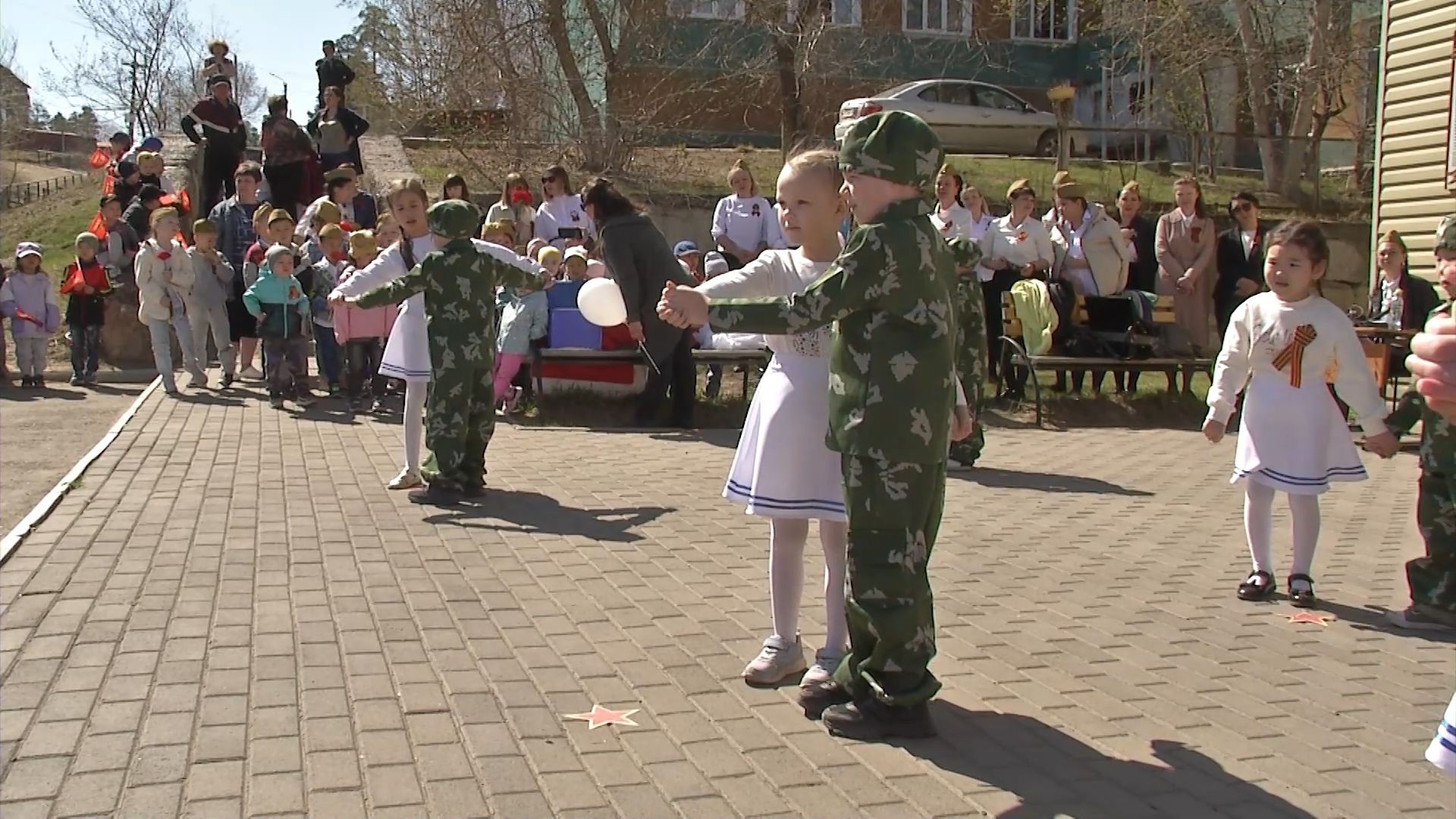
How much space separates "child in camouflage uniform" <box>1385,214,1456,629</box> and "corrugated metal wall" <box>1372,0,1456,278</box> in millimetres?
9159

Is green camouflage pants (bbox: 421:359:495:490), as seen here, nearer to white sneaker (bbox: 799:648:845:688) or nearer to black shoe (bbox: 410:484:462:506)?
black shoe (bbox: 410:484:462:506)

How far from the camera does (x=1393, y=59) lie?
52.0 ft

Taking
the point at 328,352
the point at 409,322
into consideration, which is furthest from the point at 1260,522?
the point at 328,352

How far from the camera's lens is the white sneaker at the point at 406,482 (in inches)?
357

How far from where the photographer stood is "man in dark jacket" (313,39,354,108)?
18656mm

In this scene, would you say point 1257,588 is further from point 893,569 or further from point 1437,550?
point 893,569

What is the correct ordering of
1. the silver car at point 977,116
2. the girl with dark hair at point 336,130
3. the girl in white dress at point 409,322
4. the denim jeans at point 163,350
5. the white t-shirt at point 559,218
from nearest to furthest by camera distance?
1. the girl in white dress at point 409,322
2. the denim jeans at point 163,350
3. the white t-shirt at point 559,218
4. the girl with dark hair at point 336,130
5. the silver car at point 977,116

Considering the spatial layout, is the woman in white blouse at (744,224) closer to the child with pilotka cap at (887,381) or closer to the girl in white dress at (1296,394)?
the girl in white dress at (1296,394)

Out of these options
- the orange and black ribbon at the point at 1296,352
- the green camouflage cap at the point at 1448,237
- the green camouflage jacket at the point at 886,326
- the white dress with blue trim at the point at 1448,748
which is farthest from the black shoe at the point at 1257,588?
the white dress with blue trim at the point at 1448,748

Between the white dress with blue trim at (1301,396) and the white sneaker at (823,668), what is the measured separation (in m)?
2.68

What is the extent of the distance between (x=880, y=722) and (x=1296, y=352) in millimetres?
3285

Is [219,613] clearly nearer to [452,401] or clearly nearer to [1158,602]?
[452,401]

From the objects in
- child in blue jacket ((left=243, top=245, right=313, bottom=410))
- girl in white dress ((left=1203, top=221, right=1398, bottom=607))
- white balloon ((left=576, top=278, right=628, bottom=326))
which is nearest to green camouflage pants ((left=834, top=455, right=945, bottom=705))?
white balloon ((left=576, top=278, right=628, bottom=326))

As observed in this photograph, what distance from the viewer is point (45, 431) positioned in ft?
42.6
